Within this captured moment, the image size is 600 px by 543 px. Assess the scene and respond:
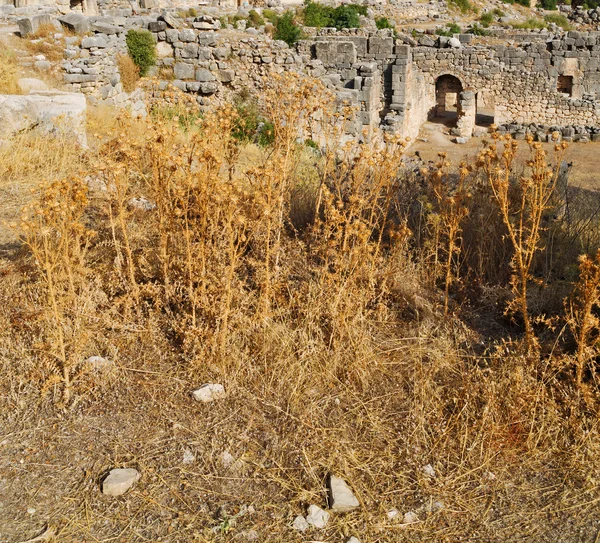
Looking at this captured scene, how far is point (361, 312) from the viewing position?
3.76 metres

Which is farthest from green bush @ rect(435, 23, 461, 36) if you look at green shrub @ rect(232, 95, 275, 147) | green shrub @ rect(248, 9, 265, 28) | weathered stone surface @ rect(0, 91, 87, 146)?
weathered stone surface @ rect(0, 91, 87, 146)

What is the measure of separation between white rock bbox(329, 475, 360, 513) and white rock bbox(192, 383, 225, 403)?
0.80 metres

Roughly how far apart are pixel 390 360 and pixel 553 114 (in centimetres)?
1911

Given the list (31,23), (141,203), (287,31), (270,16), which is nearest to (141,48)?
(31,23)

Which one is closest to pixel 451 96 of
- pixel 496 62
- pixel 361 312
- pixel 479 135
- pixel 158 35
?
pixel 496 62

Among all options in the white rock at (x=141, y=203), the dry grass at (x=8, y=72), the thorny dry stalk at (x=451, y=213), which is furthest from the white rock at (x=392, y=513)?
the dry grass at (x=8, y=72)

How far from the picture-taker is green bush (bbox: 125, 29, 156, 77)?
12.1 meters

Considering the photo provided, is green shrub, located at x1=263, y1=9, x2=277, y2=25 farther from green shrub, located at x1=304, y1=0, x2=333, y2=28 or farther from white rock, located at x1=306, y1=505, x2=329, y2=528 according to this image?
white rock, located at x1=306, y1=505, x2=329, y2=528

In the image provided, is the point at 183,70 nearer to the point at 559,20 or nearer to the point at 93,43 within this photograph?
the point at 93,43

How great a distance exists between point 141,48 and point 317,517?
440 inches

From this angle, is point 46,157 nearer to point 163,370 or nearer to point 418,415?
point 163,370

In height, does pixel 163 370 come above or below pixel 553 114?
above

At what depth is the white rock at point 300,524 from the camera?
2.63 meters

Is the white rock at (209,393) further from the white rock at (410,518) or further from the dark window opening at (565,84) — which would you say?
the dark window opening at (565,84)
